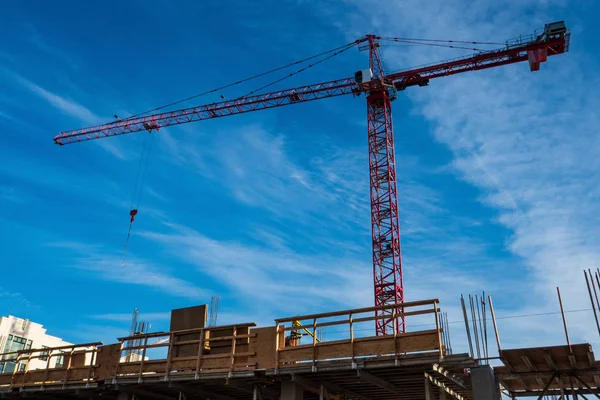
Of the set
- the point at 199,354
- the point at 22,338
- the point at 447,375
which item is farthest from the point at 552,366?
the point at 22,338

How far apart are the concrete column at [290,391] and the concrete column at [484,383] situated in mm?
5580

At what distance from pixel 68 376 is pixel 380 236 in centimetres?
4157

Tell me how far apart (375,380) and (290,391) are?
2.86 m

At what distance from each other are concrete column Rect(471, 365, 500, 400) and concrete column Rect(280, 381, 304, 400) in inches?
220

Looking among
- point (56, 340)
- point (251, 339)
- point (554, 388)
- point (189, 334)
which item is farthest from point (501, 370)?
point (56, 340)

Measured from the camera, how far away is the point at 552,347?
680 inches

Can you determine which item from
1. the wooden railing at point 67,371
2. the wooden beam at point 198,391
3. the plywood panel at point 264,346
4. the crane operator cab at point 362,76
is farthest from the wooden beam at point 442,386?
the crane operator cab at point 362,76

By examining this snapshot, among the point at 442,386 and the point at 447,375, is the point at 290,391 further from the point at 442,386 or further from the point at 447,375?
the point at 447,375

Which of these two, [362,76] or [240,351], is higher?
[362,76]

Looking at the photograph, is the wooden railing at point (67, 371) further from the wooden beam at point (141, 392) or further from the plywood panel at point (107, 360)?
the wooden beam at point (141, 392)

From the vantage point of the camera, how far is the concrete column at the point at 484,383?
17.9 meters

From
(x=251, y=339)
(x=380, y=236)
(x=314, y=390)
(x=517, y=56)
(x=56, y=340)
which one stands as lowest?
(x=314, y=390)

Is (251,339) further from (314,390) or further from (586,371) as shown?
(586,371)

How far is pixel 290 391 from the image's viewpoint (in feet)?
62.5
